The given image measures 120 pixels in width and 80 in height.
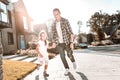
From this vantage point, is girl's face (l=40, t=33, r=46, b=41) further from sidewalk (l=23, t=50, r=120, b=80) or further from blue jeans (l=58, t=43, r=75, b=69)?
sidewalk (l=23, t=50, r=120, b=80)

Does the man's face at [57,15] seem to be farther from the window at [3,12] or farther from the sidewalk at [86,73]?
the window at [3,12]

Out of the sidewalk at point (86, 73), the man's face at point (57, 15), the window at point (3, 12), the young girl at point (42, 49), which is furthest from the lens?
the window at point (3, 12)

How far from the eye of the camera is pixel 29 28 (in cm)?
3981

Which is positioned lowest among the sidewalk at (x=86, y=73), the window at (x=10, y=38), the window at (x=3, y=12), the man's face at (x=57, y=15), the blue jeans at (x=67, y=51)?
the sidewalk at (x=86, y=73)

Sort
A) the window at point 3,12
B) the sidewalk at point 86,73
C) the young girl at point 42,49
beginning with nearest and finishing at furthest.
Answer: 1. the sidewalk at point 86,73
2. the young girl at point 42,49
3. the window at point 3,12

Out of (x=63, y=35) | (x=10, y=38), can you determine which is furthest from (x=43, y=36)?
(x=10, y=38)

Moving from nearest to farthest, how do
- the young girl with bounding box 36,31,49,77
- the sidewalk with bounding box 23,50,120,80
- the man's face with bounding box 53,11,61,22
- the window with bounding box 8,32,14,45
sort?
1. the sidewalk with bounding box 23,50,120,80
2. the man's face with bounding box 53,11,61,22
3. the young girl with bounding box 36,31,49,77
4. the window with bounding box 8,32,14,45

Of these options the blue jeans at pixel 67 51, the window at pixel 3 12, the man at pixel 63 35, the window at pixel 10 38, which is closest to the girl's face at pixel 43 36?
the man at pixel 63 35

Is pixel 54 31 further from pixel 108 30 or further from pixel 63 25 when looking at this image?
pixel 108 30

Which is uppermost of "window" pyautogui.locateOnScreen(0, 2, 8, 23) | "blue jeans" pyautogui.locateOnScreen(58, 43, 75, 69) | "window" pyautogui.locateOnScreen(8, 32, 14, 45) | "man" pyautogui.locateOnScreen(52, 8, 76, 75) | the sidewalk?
"window" pyautogui.locateOnScreen(0, 2, 8, 23)

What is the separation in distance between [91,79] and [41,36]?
8.05ft

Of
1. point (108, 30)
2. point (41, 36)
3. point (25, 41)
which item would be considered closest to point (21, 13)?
point (25, 41)

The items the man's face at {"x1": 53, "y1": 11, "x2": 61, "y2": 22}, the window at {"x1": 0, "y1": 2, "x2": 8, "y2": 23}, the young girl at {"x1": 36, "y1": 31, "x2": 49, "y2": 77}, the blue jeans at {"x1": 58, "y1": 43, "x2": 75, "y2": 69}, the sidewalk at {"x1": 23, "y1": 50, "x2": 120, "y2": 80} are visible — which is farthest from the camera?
→ the window at {"x1": 0, "y1": 2, "x2": 8, "y2": 23}

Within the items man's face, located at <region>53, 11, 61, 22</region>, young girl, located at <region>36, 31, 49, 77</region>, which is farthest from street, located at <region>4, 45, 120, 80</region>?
man's face, located at <region>53, 11, 61, 22</region>
